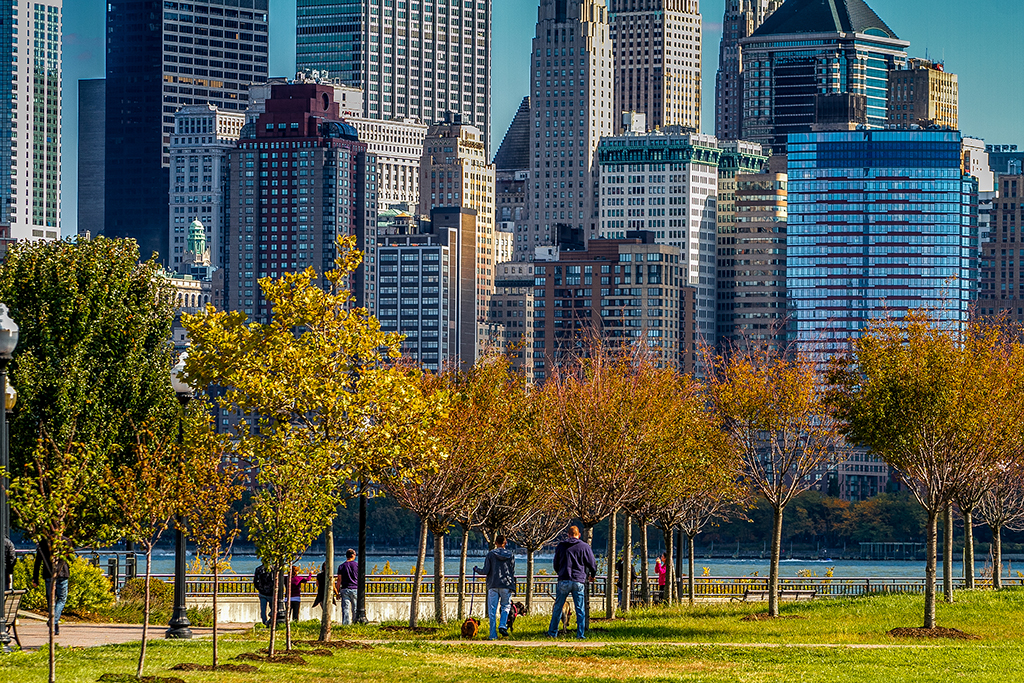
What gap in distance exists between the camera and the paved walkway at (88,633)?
34.6m

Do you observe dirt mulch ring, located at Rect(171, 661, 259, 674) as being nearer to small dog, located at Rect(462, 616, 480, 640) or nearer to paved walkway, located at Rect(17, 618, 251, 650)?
paved walkway, located at Rect(17, 618, 251, 650)

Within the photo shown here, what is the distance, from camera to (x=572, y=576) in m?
36.5

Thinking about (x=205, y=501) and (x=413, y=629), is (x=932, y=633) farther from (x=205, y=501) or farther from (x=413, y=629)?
(x=205, y=501)

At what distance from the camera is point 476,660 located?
104ft

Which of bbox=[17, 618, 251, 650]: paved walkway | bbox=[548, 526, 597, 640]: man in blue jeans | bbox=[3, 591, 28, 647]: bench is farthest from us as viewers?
bbox=[548, 526, 597, 640]: man in blue jeans

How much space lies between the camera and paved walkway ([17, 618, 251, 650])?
3462 centimetres

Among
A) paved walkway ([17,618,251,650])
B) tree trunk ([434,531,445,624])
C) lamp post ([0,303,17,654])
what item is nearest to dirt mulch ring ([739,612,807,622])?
tree trunk ([434,531,445,624])

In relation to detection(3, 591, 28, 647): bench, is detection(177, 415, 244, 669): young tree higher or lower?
higher

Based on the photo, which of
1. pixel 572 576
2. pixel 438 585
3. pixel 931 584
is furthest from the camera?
pixel 438 585

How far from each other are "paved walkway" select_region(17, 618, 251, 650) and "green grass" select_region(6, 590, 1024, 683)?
1.62 meters

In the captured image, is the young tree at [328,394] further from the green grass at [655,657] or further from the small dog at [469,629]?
the green grass at [655,657]

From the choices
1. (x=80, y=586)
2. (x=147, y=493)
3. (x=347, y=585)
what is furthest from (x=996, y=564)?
(x=147, y=493)

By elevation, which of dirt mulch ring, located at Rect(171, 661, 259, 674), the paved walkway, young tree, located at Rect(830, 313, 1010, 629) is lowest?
the paved walkway

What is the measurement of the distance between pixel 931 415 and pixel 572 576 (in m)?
8.52
